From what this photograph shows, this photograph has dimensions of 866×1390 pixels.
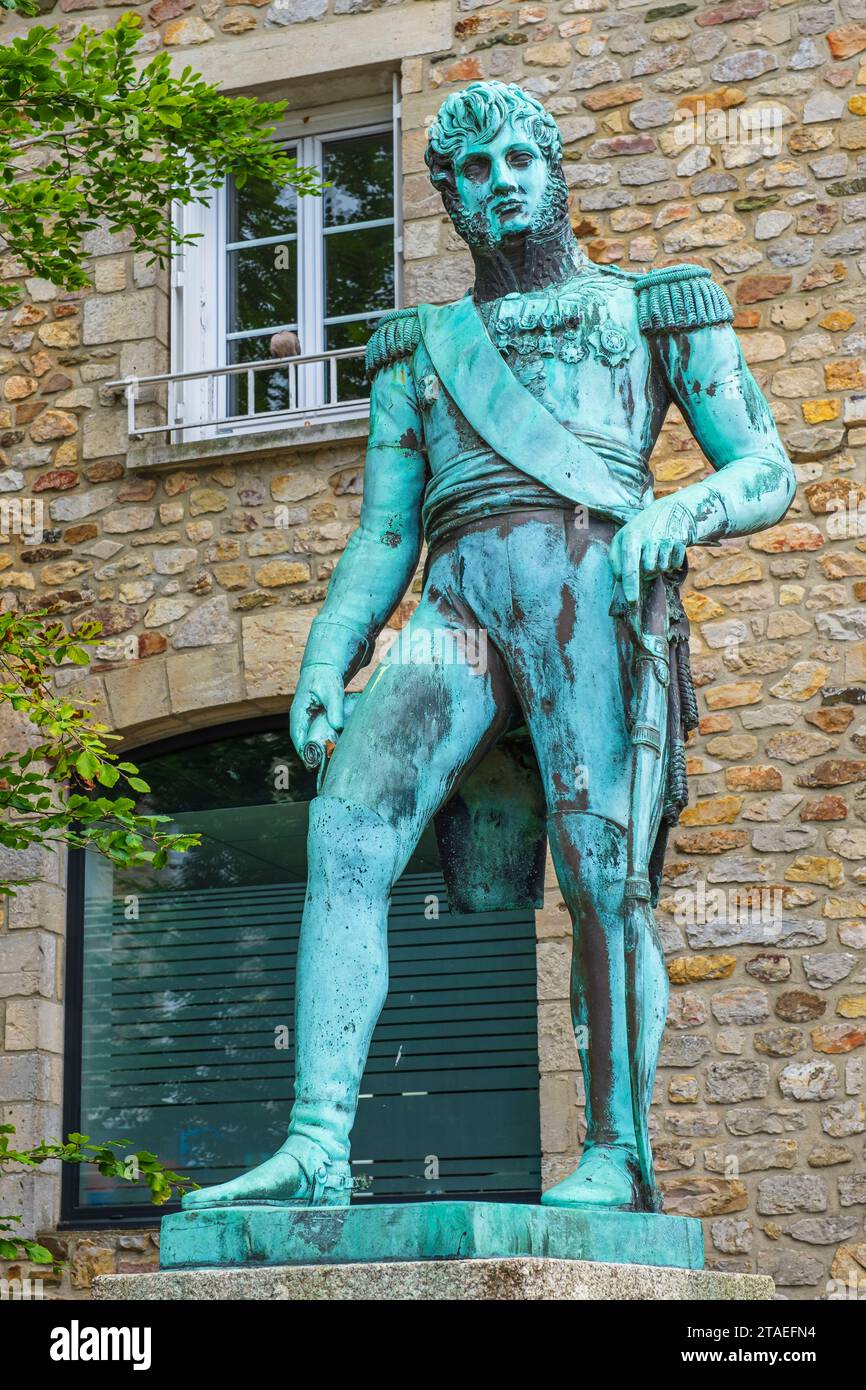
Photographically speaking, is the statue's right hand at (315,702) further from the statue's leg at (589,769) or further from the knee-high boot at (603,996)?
the knee-high boot at (603,996)

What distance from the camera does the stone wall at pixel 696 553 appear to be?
25.1 feet

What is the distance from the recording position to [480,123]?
381 cm

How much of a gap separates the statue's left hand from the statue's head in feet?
2.01

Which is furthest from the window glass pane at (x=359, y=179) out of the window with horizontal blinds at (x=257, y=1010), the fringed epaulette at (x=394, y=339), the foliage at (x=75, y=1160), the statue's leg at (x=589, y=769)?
the statue's leg at (x=589, y=769)

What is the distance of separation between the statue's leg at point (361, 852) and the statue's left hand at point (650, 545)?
11.5 inches

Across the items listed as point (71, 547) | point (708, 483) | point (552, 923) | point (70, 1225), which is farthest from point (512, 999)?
point (708, 483)

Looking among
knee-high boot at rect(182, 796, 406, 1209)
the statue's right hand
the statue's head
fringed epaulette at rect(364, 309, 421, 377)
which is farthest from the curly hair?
knee-high boot at rect(182, 796, 406, 1209)

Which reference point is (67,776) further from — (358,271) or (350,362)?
(358,271)

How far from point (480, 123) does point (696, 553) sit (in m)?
4.53

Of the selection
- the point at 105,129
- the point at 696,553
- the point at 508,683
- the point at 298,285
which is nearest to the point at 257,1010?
the point at 696,553

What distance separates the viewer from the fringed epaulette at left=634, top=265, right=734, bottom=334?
12.5 ft

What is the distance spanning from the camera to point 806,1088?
7605mm

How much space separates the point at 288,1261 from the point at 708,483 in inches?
57.3

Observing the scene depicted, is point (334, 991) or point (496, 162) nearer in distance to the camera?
point (334, 991)
